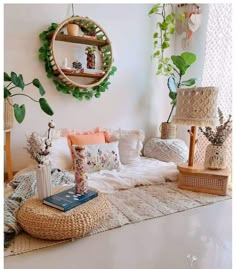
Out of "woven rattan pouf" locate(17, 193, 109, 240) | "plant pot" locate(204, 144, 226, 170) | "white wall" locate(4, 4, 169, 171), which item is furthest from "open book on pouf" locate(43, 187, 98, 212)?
"white wall" locate(4, 4, 169, 171)

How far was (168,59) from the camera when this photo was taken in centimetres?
304

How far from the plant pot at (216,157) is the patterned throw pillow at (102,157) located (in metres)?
0.89

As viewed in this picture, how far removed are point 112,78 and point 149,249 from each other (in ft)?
6.88

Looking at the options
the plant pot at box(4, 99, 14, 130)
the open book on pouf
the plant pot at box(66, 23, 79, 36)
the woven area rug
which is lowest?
the woven area rug

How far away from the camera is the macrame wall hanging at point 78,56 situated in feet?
8.19

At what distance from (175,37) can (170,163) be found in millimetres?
1761

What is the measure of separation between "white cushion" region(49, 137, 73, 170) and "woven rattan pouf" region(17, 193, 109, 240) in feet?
3.04

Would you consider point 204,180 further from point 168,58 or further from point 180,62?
point 168,58

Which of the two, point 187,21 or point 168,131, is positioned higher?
point 187,21

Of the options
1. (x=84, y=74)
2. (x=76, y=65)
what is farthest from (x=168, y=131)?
(x=76, y=65)

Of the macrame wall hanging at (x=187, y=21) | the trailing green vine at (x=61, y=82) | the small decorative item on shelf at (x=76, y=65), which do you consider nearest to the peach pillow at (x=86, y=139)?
the trailing green vine at (x=61, y=82)

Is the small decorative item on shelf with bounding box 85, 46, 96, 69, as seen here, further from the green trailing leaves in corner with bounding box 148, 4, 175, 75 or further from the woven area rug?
the woven area rug

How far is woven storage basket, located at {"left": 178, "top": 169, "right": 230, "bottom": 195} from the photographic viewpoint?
205cm

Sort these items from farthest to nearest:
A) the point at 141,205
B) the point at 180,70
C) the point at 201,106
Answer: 1. the point at 180,70
2. the point at 201,106
3. the point at 141,205
